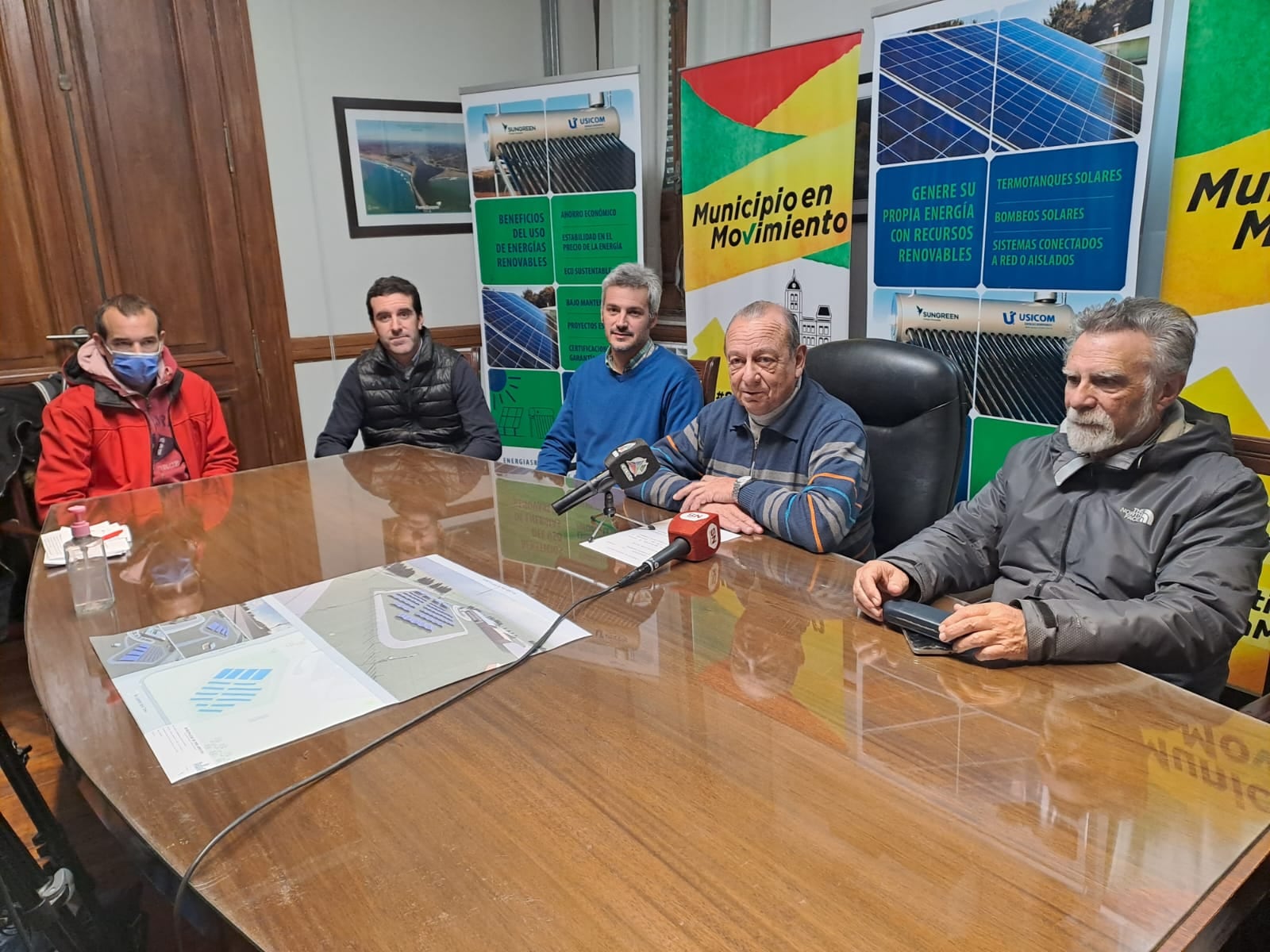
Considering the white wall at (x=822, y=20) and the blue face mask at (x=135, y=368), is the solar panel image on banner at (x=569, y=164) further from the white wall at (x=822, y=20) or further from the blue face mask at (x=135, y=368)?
the blue face mask at (x=135, y=368)

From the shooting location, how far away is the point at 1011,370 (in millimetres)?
2713

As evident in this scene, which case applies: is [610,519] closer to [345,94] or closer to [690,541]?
[690,541]

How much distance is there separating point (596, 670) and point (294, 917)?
1.62 feet

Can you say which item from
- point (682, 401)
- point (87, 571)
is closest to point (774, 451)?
point (682, 401)

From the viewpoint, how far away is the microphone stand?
178cm

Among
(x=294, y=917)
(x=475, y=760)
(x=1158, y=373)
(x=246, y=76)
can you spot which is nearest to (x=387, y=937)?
(x=294, y=917)

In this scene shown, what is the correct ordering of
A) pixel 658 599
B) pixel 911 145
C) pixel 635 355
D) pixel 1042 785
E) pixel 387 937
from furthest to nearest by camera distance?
1. pixel 911 145
2. pixel 635 355
3. pixel 658 599
4. pixel 1042 785
5. pixel 387 937

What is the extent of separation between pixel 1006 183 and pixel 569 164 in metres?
2.02

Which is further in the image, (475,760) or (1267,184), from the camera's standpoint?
(1267,184)

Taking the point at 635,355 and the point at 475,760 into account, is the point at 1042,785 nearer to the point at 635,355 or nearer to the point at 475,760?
the point at 475,760

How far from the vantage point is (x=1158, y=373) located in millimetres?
1407

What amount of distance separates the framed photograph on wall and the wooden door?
1.38 ft

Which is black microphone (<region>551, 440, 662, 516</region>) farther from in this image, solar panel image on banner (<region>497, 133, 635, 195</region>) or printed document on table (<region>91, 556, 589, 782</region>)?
solar panel image on banner (<region>497, 133, 635, 195</region>)

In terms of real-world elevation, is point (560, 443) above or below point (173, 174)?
below
